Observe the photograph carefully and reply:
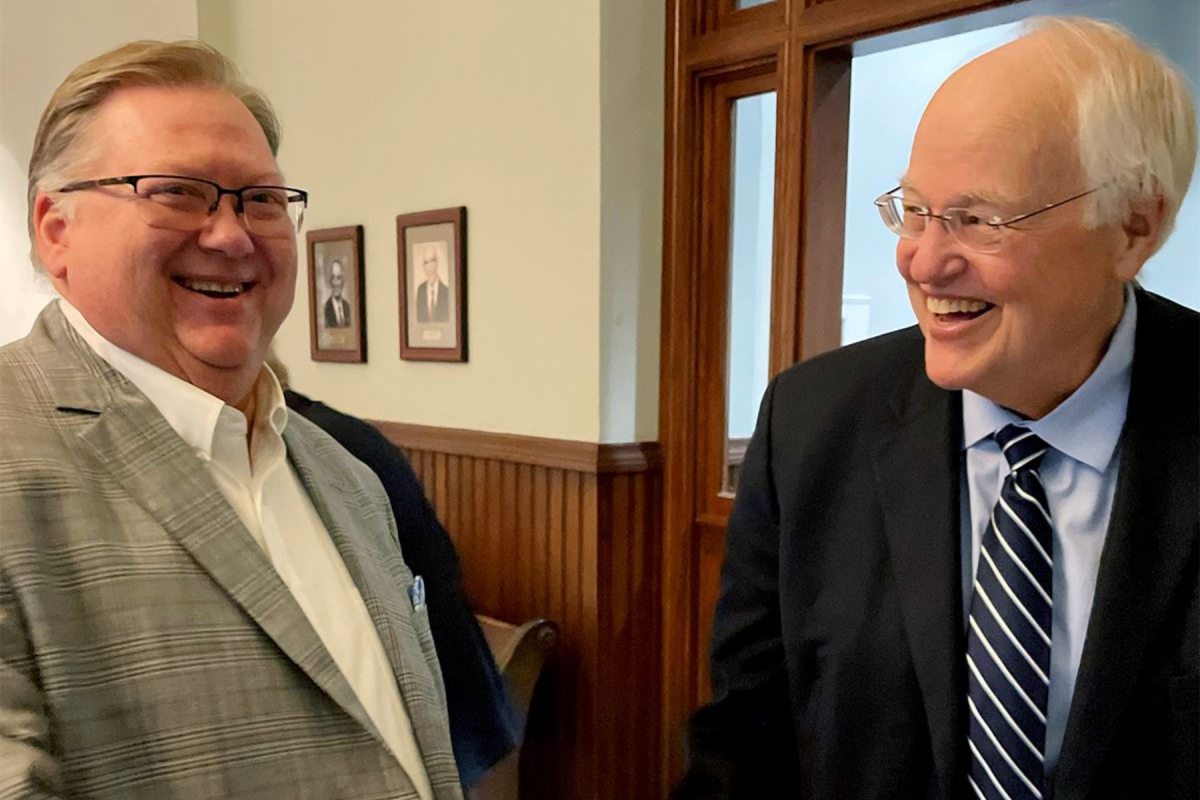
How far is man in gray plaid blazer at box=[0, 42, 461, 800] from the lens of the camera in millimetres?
853

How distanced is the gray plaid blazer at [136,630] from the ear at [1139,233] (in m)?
0.97

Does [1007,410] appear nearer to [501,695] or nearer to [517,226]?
[501,695]

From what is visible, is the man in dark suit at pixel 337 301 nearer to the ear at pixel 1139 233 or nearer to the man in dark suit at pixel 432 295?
the man in dark suit at pixel 432 295

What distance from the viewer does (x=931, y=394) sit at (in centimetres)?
118

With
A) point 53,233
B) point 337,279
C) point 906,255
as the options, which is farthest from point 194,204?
point 337,279

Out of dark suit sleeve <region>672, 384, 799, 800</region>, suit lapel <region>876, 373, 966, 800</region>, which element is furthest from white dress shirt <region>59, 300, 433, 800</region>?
suit lapel <region>876, 373, 966, 800</region>

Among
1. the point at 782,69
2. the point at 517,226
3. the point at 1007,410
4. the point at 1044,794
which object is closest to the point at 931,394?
the point at 1007,410

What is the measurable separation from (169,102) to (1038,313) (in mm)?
970

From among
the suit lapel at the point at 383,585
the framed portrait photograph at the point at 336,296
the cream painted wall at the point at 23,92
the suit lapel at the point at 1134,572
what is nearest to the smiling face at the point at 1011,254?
the suit lapel at the point at 1134,572

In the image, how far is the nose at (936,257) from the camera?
1025mm

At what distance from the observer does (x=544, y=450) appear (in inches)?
107

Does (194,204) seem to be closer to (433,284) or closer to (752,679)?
(752,679)

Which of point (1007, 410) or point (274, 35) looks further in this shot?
point (274, 35)

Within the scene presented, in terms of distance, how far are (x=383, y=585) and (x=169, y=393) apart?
1.15 ft
